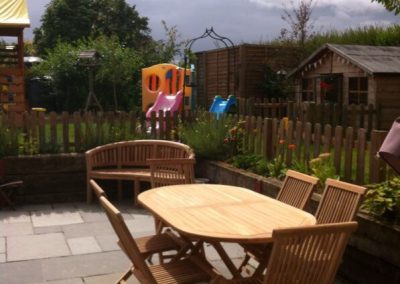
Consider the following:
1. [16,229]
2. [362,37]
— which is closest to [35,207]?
[16,229]

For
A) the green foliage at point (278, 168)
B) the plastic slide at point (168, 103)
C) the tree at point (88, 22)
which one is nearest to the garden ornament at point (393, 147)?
the green foliage at point (278, 168)

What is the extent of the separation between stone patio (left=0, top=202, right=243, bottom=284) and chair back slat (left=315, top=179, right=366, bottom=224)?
3.76 ft

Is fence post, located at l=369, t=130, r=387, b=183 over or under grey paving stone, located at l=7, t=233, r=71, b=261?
over

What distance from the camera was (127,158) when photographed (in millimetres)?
7727

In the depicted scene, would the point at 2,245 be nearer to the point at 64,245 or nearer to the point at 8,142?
the point at 64,245

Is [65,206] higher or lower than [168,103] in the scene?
lower

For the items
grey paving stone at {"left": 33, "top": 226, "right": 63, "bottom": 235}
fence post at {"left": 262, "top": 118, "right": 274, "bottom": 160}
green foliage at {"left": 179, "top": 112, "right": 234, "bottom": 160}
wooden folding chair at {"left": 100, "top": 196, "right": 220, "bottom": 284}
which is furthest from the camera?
green foliage at {"left": 179, "top": 112, "right": 234, "bottom": 160}

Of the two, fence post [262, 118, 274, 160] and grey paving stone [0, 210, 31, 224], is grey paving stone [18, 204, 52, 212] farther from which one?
fence post [262, 118, 274, 160]

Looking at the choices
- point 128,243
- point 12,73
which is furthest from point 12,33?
point 128,243

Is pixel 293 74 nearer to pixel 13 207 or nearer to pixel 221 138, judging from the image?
pixel 221 138

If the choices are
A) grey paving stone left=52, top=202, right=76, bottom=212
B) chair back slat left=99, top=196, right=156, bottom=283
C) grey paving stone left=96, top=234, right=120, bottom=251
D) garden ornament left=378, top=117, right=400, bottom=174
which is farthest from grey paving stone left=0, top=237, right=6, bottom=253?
garden ornament left=378, top=117, right=400, bottom=174

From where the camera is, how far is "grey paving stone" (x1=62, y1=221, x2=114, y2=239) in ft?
19.4

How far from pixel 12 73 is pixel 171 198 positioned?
9.76 meters

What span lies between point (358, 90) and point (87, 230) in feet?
28.3
